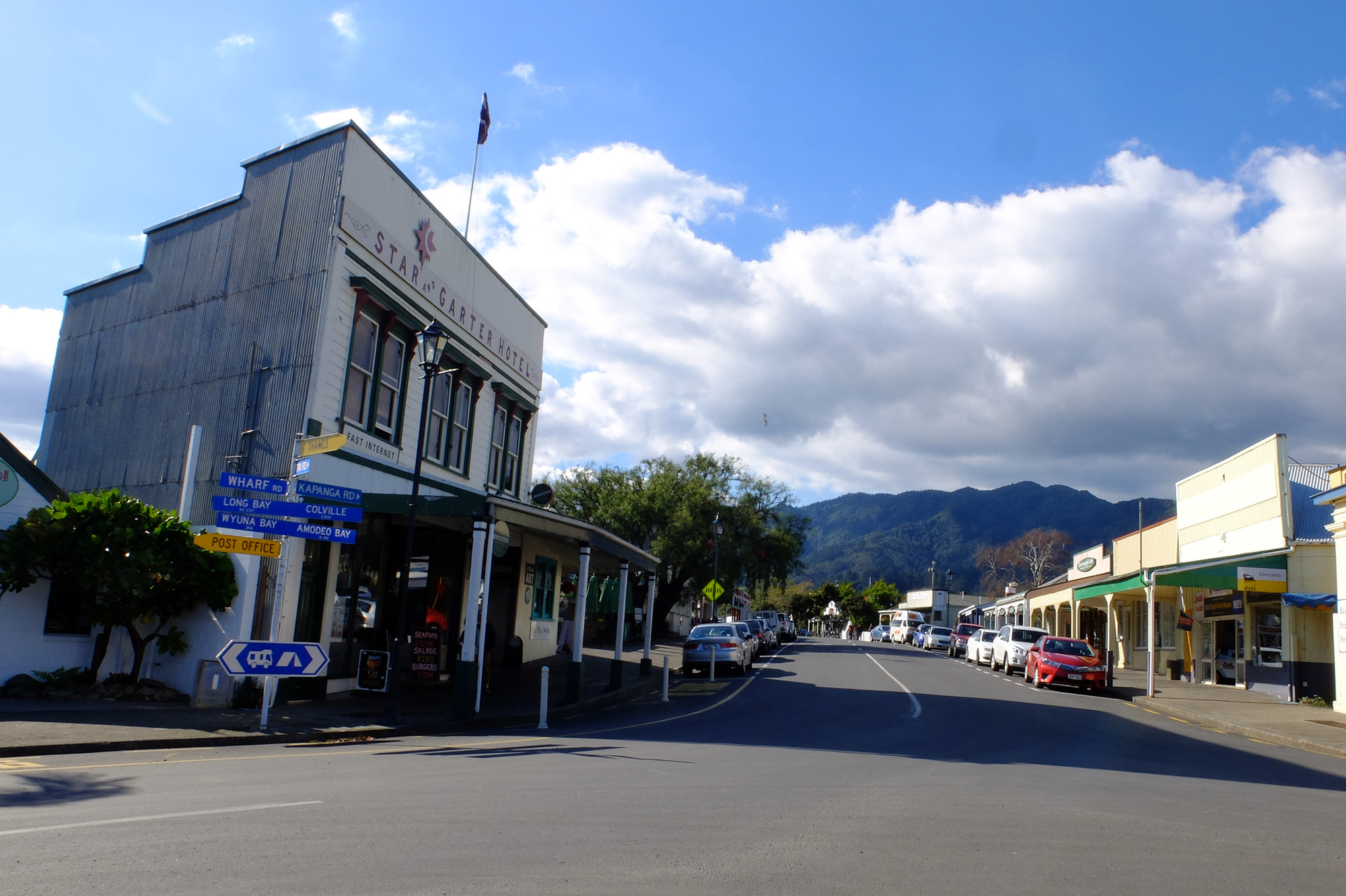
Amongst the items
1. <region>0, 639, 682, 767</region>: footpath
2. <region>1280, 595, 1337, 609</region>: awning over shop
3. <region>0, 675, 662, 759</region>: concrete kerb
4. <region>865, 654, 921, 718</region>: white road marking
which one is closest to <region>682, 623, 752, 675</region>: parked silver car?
<region>865, 654, 921, 718</region>: white road marking

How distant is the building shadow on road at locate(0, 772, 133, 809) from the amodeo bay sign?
37.2 ft

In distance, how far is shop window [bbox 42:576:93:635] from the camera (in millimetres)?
15570

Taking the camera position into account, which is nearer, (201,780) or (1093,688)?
(201,780)

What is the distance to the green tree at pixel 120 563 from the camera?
14508 mm

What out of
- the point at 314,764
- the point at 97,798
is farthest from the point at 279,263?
the point at 97,798

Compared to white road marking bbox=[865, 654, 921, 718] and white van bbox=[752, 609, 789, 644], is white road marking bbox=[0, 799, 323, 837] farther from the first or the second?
white van bbox=[752, 609, 789, 644]

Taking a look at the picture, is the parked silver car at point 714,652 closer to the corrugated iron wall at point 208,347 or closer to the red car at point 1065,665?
the red car at point 1065,665

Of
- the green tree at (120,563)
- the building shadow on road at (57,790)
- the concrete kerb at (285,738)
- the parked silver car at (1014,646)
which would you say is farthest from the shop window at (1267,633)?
the building shadow on road at (57,790)

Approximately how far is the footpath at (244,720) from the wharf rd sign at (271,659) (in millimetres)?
733

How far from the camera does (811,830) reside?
23.9ft

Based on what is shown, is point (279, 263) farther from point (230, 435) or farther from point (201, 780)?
point (201, 780)

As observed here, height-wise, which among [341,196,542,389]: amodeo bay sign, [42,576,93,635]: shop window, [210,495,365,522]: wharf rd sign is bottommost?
[42,576,93,635]: shop window

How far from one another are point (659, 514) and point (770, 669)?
17462mm

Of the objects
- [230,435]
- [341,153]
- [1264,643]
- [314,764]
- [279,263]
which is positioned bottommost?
[314,764]
